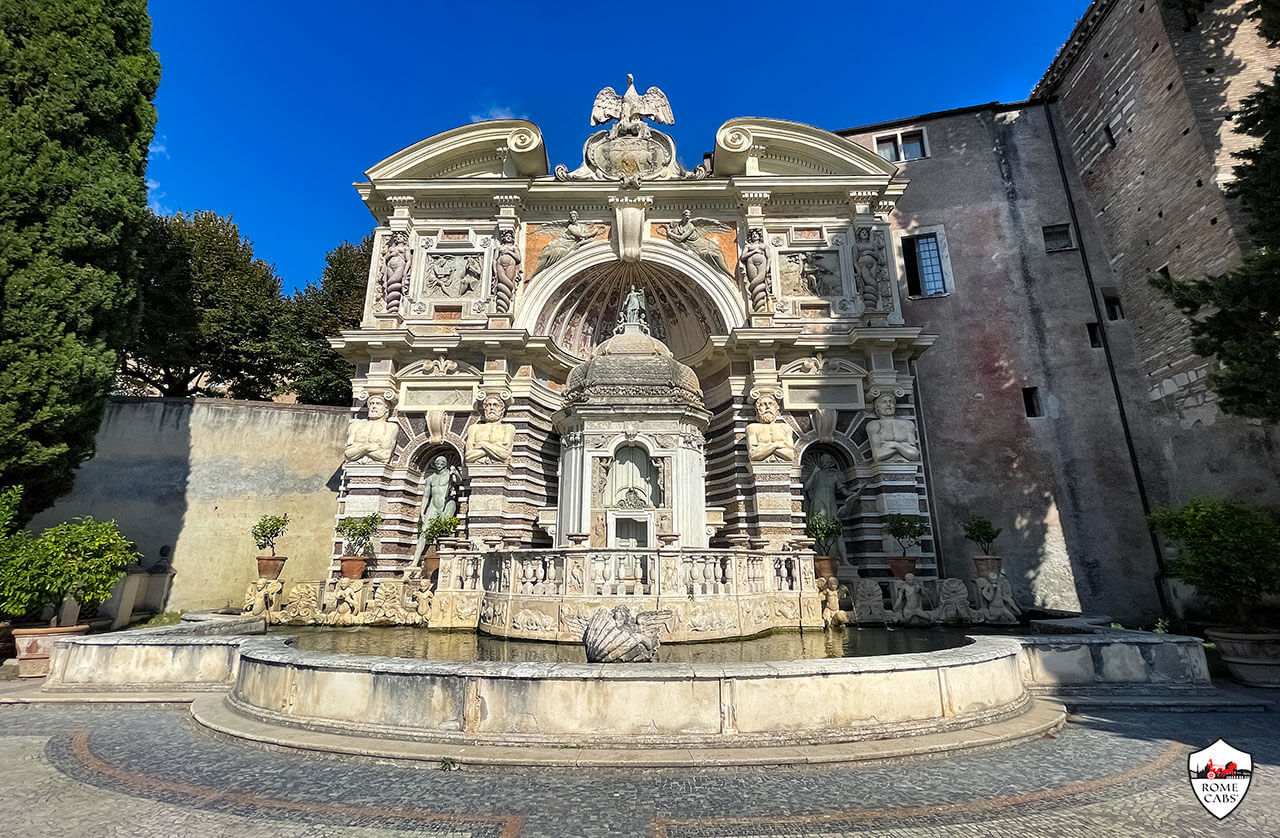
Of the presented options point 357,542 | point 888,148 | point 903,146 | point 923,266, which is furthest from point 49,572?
point 903,146

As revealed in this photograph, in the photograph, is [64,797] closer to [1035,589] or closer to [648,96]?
[1035,589]

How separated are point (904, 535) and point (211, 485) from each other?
1896 centimetres

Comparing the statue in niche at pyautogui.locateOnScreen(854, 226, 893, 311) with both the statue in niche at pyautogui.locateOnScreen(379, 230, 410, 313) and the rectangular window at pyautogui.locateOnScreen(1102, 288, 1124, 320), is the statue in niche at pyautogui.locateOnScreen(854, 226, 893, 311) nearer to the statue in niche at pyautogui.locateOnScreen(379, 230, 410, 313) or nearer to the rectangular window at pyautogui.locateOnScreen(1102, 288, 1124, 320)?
the rectangular window at pyautogui.locateOnScreen(1102, 288, 1124, 320)

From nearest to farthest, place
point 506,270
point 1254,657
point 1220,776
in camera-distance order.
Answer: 1. point 1220,776
2. point 1254,657
3. point 506,270

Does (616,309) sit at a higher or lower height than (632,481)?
higher

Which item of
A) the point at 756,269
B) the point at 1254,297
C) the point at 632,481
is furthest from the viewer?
the point at 756,269

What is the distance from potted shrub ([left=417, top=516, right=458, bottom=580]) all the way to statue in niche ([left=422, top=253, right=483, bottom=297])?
716 centimetres

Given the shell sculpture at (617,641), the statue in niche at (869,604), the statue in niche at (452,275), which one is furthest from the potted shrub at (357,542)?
the statue in niche at (869,604)

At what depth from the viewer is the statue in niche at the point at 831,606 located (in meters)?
11.3

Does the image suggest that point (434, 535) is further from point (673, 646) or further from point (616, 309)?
point (616, 309)

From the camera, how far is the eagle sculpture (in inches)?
769

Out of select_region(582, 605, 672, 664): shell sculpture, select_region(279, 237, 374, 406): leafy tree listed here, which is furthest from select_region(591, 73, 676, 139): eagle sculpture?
select_region(582, 605, 672, 664): shell sculpture

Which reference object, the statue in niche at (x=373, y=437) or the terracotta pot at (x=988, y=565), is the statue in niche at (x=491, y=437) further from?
the terracotta pot at (x=988, y=565)

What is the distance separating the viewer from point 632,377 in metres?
12.4
